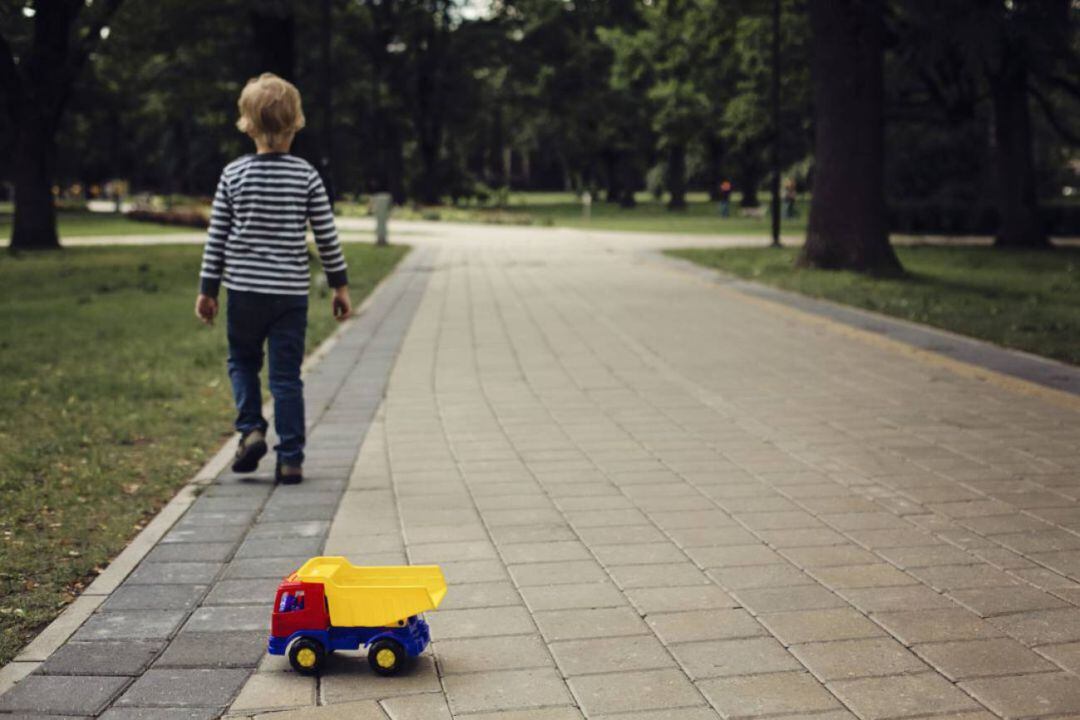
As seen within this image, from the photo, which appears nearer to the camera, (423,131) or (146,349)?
(146,349)

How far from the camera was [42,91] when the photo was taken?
1029 inches

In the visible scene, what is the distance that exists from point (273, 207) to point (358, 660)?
9.12 feet

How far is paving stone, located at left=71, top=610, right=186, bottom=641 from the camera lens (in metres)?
4.04

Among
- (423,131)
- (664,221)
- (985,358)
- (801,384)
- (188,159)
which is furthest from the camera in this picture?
(188,159)

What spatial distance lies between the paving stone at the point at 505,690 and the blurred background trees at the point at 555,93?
7718 millimetres

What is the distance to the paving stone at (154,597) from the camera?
433cm

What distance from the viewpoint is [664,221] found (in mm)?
44875

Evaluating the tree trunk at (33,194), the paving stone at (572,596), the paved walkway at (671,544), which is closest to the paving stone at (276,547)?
the paved walkway at (671,544)

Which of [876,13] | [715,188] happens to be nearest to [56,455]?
[876,13]

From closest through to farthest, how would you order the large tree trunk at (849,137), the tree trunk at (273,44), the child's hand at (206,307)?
the child's hand at (206,307) < the large tree trunk at (849,137) < the tree trunk at (273,44)

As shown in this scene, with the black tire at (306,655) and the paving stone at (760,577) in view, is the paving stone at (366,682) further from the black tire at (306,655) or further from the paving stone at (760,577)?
the paving stone at (760,577)

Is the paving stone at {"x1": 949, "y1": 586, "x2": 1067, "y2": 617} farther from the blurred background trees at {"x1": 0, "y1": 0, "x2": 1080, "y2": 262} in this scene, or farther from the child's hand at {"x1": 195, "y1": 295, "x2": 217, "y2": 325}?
the blurred background trees at {"x1": 0, "y1": 0, "x2": 1080, "y2": 262}

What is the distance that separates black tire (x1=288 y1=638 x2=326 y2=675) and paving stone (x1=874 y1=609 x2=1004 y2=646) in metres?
1.73

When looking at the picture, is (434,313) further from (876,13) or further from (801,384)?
(876,13)
